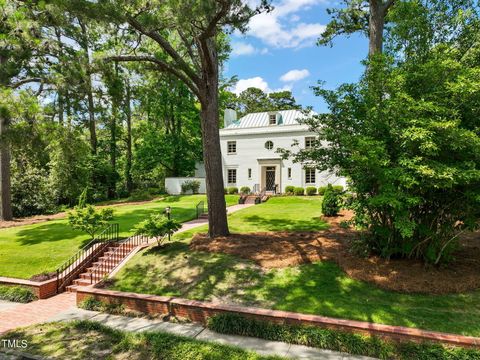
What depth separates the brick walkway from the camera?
8284mm

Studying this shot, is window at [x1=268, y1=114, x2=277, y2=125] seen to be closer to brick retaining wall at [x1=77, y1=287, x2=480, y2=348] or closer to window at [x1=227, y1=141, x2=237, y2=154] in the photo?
window at [x1=227, y1=141, x2=237, y2=154]

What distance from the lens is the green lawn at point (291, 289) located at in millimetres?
6645

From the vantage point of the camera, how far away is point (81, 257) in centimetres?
1175

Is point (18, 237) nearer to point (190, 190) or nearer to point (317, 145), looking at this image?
point (317, 145)

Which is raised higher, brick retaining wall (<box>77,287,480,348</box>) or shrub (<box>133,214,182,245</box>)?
shrub (<box>133,214,182,245</box>)

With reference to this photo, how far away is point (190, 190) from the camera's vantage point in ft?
102

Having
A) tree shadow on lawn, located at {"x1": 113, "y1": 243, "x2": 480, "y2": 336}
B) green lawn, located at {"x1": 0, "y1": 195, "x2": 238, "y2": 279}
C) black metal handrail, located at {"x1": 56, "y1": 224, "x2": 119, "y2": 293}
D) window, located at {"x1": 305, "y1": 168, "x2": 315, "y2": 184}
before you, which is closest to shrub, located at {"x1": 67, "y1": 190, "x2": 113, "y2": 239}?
black metal handrail, located at {"x1": 56, "y1": 224, "x2": 119, "y2": 293}

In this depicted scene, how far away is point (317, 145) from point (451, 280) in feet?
16.0

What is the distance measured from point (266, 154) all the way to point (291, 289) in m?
22.7

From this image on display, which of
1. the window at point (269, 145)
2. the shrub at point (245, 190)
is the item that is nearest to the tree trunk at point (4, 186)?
the shrub at point (245, 190)

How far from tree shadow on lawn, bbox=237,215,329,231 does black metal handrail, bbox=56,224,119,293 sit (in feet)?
21.3

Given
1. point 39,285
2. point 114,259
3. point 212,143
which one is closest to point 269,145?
point 212,143

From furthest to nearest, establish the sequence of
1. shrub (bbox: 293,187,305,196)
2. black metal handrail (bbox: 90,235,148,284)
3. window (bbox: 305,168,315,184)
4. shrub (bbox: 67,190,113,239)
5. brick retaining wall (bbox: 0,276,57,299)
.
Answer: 1. window (bbox: 305,168,315,184)
2. shrub (bbox: 293,187,305,196)
3. shrub (bbox: 67,190,113,239)
4. black metal handrail (bbox: 90,235,148,284)
5. brick retaining wall (bbox: 0,276,57,299)

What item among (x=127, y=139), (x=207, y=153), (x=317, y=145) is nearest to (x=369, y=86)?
(x=317, y=145)
